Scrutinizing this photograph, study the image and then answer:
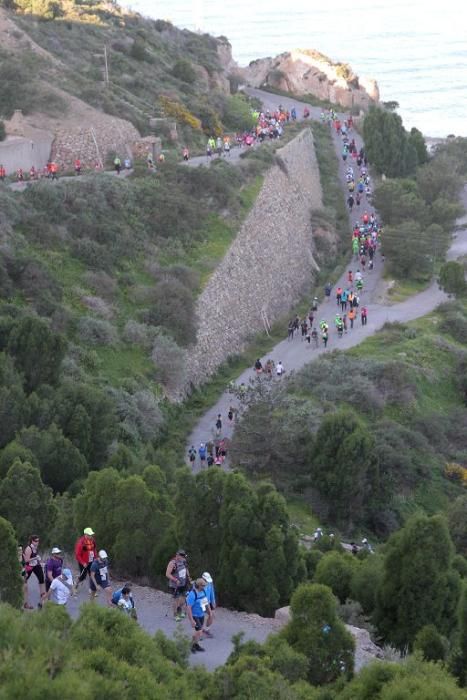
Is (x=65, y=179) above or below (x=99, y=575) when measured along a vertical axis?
above

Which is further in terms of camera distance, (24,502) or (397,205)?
(397,205)

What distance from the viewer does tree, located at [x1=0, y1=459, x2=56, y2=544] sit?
15.6 metres

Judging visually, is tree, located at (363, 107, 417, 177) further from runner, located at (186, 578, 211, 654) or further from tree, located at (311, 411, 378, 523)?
runner, located at (186, 578, 211, 654)

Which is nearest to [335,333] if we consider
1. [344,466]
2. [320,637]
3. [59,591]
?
[344,466]

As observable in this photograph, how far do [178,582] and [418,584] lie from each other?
269 cm

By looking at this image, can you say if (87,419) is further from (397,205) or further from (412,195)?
(412,195)

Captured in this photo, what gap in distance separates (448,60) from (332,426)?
8274 centimetres

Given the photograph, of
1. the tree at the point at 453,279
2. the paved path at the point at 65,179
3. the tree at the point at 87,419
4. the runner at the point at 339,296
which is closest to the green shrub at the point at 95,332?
the tree at the point at 87,419

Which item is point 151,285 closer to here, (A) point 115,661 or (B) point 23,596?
(B) point 23,596

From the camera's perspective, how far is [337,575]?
15.3 metres

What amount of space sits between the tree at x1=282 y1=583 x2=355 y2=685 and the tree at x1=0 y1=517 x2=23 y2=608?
103 inches

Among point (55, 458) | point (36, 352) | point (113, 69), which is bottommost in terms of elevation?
point (55, 458)

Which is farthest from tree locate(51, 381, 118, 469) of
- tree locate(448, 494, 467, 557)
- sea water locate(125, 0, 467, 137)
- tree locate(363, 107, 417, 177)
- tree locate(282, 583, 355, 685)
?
sea water locate(125, 0, 467, 137)

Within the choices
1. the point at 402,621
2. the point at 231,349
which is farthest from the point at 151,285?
the point at 402,621
